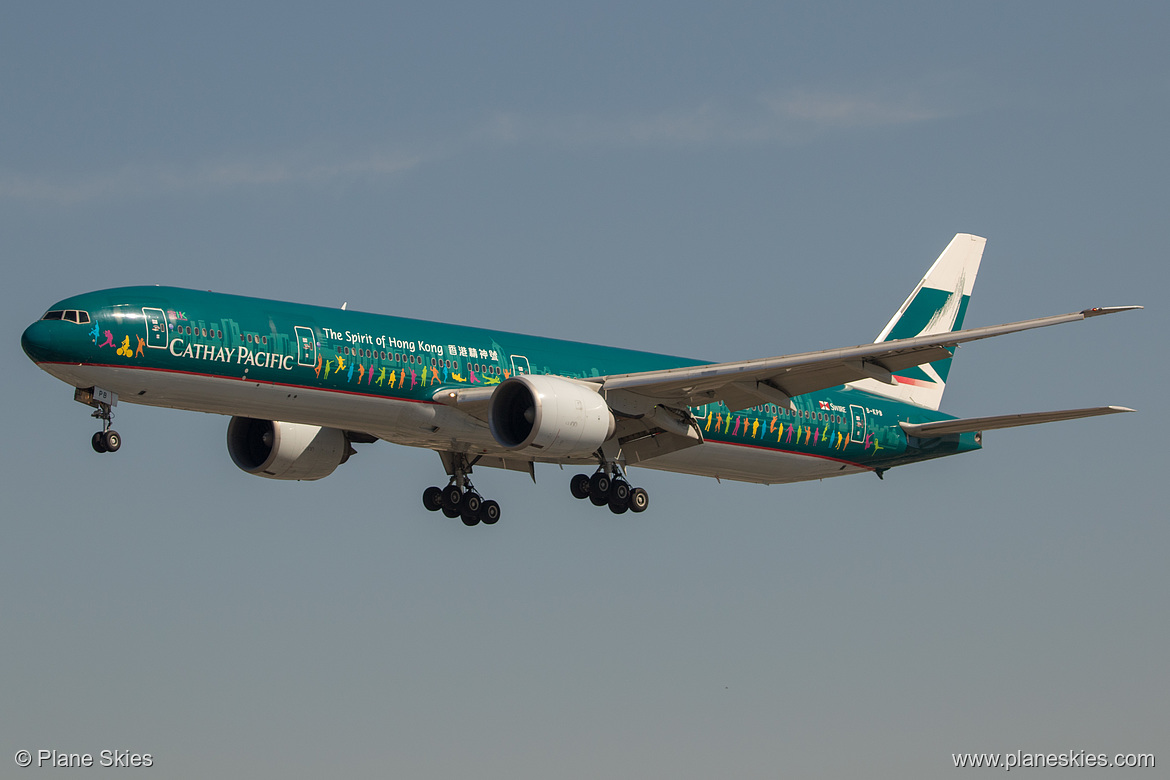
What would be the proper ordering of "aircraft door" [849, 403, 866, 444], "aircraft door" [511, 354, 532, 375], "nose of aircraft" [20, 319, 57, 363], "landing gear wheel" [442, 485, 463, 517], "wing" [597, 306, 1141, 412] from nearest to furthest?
"nose of aircraft" [20, 319, 57, 363], "wing" [597, 306, 1141, 412], "aircraft door" [511, 354, 532, 375], "landing gear wheel" [442, 485, 463, 517], "aircraft door" [849, 403, 866, 444]

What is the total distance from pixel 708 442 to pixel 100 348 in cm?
1751

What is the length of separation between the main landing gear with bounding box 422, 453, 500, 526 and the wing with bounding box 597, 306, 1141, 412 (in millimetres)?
6440

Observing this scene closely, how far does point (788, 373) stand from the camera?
134 ft

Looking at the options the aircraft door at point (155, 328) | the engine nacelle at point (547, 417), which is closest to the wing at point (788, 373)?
the engine nacelle at point (547, 417)

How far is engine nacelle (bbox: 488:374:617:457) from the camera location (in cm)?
3912

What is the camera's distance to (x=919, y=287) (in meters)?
54.8

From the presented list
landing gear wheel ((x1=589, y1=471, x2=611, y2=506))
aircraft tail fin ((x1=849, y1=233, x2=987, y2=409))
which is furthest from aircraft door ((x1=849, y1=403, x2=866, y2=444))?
landing gear wheel ((x1=589, y1=471, x2=611, y2=506))

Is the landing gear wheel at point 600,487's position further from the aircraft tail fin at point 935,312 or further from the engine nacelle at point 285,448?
the aircraft tail fin at point 935,312

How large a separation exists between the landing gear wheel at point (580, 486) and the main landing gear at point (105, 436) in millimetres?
12989

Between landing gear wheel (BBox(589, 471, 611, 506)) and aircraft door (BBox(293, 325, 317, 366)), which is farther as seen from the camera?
landing gear wheel (BBox(589, 471, 611, 506))

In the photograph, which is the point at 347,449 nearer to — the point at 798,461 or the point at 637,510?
the point at 637,510

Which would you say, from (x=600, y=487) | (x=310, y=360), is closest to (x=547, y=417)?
(x=600, y=487)

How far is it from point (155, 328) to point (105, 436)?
2.75m

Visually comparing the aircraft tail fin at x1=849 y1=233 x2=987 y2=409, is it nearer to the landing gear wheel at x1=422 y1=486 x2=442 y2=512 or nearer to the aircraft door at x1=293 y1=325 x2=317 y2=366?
the landing gear wheel at x1=422 y1=486 x2=442 y2=512
